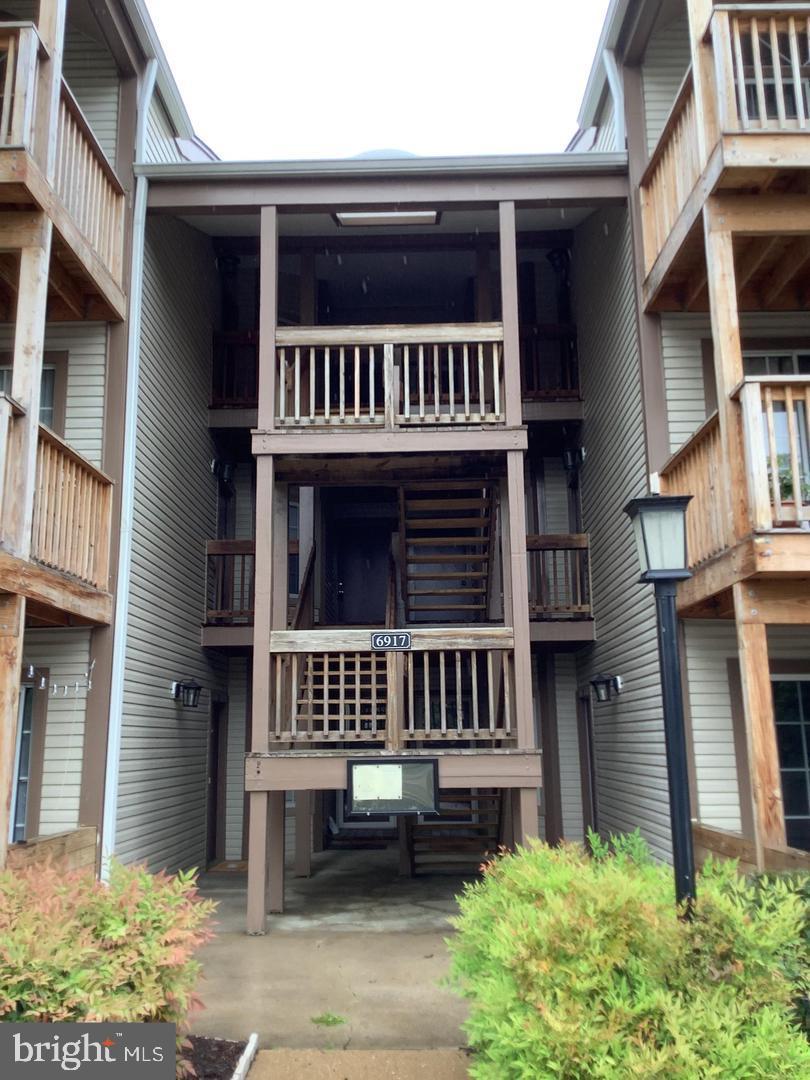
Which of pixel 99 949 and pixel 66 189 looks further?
pixel 66 189

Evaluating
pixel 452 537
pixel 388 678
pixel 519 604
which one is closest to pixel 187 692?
pixel 388 678

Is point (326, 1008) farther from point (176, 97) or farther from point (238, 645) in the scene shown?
point (176, 97)

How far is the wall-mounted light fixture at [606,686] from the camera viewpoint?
9.42 metres

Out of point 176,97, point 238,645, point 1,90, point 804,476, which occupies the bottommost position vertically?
point 238,645

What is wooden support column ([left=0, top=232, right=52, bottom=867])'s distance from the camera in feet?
19.3

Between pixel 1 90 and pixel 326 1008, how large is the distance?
7699 mm

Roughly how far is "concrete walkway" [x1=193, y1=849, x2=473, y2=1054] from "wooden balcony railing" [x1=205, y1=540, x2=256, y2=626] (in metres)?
3.19

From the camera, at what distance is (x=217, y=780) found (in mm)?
12055

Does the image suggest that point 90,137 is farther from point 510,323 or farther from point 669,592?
point 669,592

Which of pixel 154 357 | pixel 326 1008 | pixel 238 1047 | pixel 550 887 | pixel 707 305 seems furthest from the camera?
pixel 154 357

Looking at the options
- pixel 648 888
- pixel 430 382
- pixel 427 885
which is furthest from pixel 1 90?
pixel 427 885

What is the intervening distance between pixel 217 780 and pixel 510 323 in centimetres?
732

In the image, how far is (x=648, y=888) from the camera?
4047 millimetres

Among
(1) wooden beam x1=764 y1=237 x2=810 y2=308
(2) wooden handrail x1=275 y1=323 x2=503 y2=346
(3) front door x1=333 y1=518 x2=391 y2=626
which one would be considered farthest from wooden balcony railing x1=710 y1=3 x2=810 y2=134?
(3) front door x1=333 y1=518 x2=391 y2=626
